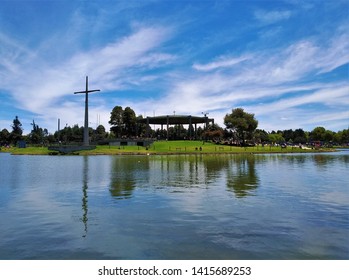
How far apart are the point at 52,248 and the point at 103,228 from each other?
2932 millimetres

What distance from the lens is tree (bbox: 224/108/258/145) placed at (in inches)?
5089

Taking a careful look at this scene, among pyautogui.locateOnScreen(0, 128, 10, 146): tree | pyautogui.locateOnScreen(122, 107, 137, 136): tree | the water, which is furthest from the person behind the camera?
pyautogui.locateOnScreen(0, 128, 10, 146): tree

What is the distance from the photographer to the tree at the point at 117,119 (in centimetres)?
16105

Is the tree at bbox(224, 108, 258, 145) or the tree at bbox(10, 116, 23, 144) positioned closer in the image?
the tree at bbox(224, 108, 258, 145)

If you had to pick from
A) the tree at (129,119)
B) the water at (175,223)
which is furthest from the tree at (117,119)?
the water at (175,223)

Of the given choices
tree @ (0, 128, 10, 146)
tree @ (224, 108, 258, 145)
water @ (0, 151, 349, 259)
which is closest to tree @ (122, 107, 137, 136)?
tree @ (224, 108, 258, 145)

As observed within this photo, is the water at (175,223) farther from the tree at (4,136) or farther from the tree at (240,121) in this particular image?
the tree at (4,136)

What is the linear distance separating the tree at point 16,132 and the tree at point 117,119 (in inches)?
2450

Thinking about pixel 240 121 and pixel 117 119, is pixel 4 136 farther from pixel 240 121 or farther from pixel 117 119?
pixel 240 121

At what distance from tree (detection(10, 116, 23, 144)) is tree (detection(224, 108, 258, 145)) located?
122610 mm

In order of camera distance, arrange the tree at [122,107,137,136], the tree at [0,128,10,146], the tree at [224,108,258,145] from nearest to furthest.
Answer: the tree at [224,108,258,145] < the tree at [122,107,137,136] < the tree at [0,128,10,146]

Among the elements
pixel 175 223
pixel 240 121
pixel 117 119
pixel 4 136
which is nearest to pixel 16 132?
pixel 4 136

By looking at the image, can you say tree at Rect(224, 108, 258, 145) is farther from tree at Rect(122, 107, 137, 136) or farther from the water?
the water

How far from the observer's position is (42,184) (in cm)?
2855
